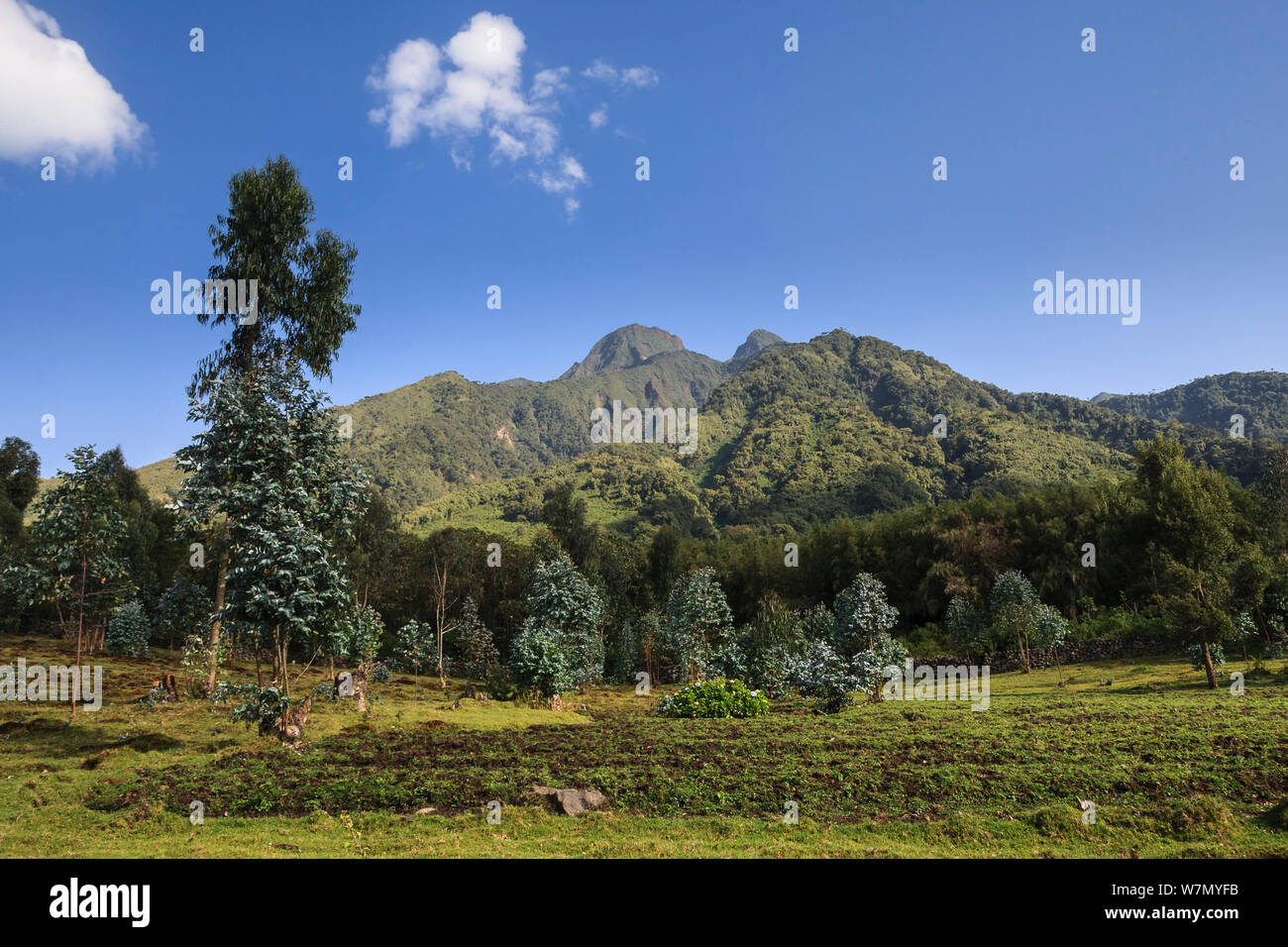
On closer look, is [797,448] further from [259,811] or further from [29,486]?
[259,811]

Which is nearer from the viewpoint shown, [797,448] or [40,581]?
[40,581]

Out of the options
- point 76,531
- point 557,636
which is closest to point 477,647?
point 557,636

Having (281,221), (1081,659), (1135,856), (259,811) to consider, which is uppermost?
(281,221)

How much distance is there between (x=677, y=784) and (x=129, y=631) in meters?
43.9

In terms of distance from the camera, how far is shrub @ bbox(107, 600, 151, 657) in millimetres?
41094

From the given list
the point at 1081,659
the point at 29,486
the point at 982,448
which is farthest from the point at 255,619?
the point at 982,448

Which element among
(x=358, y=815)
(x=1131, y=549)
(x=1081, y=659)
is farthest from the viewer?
(x=1131, y=549)

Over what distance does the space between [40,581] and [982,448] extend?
462 ft

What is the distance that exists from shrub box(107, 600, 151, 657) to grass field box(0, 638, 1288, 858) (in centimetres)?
2371

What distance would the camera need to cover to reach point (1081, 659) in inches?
1416

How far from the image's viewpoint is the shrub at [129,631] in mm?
41094

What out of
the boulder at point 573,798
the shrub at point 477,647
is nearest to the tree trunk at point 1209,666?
the boulder at point 573,798

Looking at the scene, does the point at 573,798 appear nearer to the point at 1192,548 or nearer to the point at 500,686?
the point at 500,686
